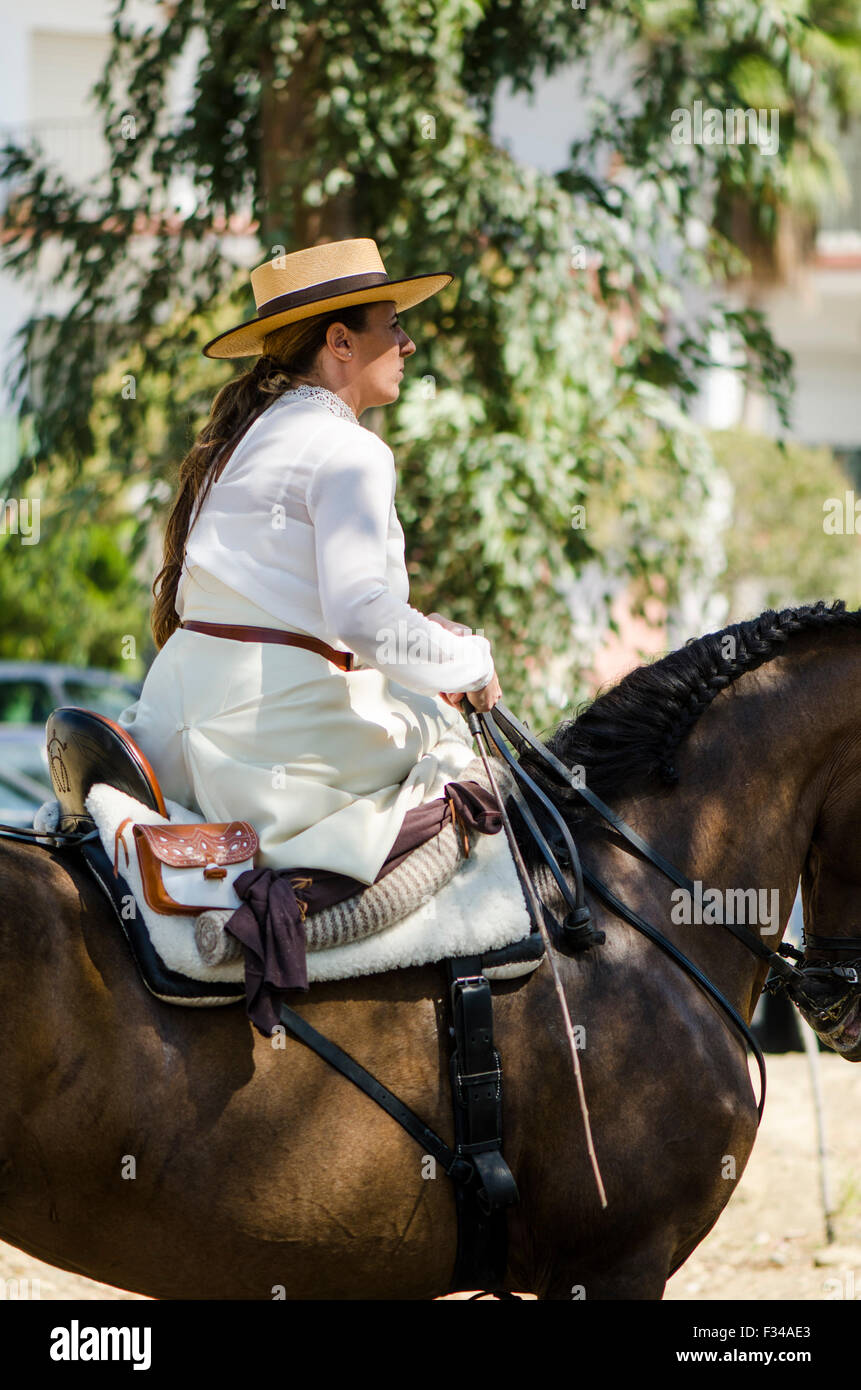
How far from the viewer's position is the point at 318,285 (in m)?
2.72

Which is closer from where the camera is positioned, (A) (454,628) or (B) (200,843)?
(B) (200,843)

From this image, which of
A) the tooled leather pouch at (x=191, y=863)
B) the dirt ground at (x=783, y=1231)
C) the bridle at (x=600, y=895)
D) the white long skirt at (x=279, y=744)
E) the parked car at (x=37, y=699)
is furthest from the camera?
the parked car at (x=37, y=699)

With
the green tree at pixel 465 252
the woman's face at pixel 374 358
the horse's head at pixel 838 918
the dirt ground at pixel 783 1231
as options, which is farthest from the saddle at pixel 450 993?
the green tree at pixel 465 252

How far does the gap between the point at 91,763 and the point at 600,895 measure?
3.44ft

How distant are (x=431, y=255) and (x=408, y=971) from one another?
4.16 metres

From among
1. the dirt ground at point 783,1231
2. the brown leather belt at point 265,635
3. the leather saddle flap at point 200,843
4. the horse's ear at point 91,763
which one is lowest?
the dirt ground at point 783,1231

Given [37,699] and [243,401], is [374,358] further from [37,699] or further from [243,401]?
[37,699]

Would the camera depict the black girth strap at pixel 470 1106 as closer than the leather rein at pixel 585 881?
Yes

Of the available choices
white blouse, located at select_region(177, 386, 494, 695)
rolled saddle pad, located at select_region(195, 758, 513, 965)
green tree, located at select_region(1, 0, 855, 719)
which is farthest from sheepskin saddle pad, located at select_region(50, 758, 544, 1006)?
green tree, located at select_region(1, 0, 855, 719)

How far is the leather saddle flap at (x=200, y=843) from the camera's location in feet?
7.70

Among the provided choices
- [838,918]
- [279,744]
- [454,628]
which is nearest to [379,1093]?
[279,744]

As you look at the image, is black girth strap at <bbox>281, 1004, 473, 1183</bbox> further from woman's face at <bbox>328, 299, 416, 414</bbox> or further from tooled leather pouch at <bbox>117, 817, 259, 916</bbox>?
woman's face at <bbox>328, 299, 416, 414</bbox>

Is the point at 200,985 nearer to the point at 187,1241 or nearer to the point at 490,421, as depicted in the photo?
the point at 187,1241

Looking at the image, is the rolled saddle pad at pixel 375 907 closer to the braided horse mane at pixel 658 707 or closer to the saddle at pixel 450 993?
the saddle at pixel 450 993
